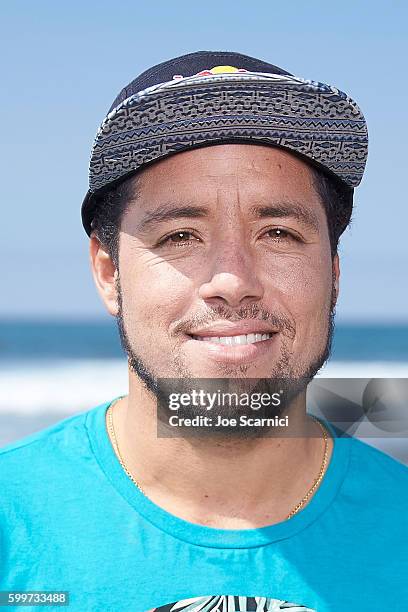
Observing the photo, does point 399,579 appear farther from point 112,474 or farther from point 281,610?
point 112,474

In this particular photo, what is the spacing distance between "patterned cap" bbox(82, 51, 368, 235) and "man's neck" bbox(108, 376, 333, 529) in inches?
29.8

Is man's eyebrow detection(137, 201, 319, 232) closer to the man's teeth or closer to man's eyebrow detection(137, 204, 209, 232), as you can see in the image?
man's eyebrow detection(137, 204, 209, 232)

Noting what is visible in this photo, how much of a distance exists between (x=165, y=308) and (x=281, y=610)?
93 centimetres

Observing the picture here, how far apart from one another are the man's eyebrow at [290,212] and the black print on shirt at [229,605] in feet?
3.69

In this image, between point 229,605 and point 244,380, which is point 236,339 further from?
point 229,605

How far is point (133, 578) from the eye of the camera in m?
2.58

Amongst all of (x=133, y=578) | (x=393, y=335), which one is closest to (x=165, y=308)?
(x=133, y=578)

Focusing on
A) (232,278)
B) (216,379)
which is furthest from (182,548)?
(232,278)

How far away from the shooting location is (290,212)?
2.75 m

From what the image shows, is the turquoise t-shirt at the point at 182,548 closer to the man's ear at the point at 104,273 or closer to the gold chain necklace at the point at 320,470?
the gold chain necklace at the point at 320,470

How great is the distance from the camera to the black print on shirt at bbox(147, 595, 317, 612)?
8.36 ft

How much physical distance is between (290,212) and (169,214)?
37 cm

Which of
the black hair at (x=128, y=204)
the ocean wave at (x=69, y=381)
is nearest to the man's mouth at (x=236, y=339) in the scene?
the black hair at (x=128, y=204)

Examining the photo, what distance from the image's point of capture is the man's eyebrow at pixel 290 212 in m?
2.70
